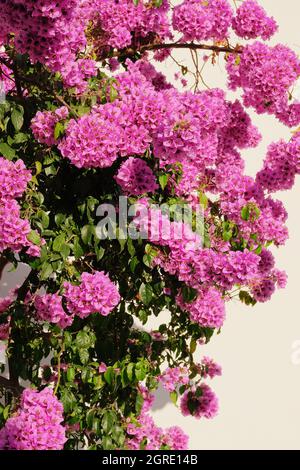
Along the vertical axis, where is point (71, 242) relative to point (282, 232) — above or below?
below

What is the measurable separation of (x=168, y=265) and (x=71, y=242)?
399 millimetres

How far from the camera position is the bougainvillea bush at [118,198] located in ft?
7.88

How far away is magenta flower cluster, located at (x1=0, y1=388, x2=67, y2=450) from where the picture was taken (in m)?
2.35

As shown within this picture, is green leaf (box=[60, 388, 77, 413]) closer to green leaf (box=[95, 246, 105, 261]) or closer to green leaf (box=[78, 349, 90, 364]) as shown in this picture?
green leaf (box=[78, 349, 90, 364])

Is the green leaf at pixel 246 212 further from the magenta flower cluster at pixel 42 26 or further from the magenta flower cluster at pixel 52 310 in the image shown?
the magenta flower cluster at pixel 42 26

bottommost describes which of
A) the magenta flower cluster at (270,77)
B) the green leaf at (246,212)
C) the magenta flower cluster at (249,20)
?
the green leaf at (246,212)

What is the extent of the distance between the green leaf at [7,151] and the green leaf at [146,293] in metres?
0.73

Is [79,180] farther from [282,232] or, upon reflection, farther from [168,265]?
[282,232]

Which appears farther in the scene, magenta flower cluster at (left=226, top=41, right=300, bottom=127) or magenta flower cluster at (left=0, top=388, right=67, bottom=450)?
magenta flower cluster at (left=226, top=41, right=300, bottom=127)

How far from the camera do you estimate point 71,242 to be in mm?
2660

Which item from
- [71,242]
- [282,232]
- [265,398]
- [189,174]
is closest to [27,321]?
[71,242]

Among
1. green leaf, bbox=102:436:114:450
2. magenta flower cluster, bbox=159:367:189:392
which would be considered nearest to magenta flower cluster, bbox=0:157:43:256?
green leaf, bbox=102:436:114:450

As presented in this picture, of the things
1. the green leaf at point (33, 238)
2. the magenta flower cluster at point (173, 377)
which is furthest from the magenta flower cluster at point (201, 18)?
the magenta flower cluster at point (173, 377)
